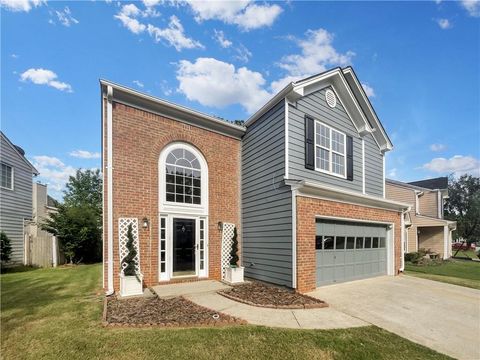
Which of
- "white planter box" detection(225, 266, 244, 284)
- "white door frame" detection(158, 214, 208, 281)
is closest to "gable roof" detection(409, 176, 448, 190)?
"white planter box" detection(225, 266, 244, 284)

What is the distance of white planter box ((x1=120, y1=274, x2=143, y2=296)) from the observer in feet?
24.1

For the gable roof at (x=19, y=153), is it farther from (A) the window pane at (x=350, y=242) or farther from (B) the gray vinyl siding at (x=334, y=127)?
Answer: (A) the window pane at (x=350, y=242)

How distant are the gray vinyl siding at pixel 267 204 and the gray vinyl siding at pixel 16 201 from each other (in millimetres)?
12398

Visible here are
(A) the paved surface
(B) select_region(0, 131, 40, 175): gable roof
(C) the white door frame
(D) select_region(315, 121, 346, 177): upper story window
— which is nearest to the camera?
(A) the paved surface

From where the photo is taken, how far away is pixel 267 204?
938 cm

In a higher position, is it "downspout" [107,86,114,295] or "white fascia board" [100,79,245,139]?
"white fascia board" [100,79,245,139]

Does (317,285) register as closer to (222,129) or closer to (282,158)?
(282,158)

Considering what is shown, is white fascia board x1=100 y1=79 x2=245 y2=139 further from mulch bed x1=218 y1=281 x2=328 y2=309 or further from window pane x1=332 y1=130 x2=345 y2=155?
mulch bed x1=218 y1=281 x2=328 y2=309

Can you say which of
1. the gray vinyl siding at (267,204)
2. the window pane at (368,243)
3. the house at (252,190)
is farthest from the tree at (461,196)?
the gray vinyl siding at (267,204)

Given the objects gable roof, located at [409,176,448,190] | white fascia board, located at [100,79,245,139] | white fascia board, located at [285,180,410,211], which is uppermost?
white fascia board, located at [100,79,245,139]

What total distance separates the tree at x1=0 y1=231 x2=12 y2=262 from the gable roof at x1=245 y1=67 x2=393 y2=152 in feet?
40.4

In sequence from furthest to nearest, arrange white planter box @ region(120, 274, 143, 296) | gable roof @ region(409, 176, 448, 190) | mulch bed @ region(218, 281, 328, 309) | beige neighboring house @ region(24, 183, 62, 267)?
gable roof @ region(409, 176, 448, 190) → beige neighboring house @ region(24, 183, 62, 267) → white planter box @ region(120, 274, 143, 296) → mulch bed @ region(218, 281, 328, 309)

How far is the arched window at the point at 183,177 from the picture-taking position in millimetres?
9195

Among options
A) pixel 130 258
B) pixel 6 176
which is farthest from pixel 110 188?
pixel 6 176
